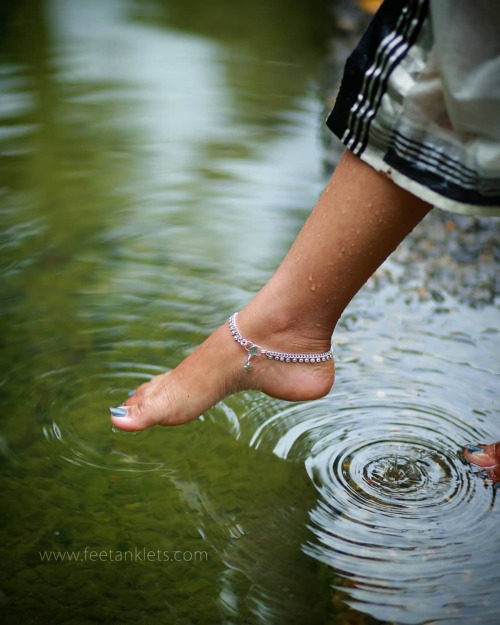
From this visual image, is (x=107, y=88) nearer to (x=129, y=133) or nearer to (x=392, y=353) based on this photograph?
(x=129, y=133)

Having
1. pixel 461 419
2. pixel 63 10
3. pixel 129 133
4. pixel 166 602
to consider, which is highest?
pixel 63 10

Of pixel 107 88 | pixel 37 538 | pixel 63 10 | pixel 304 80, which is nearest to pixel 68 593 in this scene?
pixel 37 538

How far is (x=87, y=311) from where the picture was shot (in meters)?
1.96

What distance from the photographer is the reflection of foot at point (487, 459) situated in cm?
148

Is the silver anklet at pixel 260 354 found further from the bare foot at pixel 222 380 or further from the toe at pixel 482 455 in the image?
the toe at pixel 482 455

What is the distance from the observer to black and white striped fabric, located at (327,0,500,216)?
3.43 feet

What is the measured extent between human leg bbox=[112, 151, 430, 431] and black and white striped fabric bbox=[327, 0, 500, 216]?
66mm

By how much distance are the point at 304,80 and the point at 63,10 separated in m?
1.78

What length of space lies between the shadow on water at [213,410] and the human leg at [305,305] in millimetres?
113

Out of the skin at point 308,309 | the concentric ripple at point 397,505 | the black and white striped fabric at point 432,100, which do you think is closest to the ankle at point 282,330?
the skin at point 308,309

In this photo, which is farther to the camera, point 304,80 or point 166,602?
point 304,80

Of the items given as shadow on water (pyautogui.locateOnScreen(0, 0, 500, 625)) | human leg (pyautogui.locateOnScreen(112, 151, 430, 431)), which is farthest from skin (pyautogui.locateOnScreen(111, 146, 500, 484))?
shadow on water (pyautogui.locateOnScreen(0, 0, 500, 625))

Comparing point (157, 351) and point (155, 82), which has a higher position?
point (155, 82)

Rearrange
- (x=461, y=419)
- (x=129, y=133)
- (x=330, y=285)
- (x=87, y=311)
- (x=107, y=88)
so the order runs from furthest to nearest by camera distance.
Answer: (x=107, y=88), (x=129, y=133), (x=87, y=311), (x=461, y=419), (x=330, y=285)
